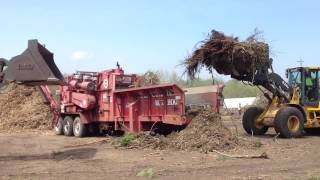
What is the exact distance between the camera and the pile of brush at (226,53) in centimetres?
1820

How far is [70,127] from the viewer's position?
78.5 ft

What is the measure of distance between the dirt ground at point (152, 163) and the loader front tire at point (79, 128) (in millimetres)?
5297

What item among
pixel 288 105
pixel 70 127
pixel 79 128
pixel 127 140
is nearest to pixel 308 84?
pixel 288 105

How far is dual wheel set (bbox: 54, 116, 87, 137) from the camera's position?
2288 centimetres

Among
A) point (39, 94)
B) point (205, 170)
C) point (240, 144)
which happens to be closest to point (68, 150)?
point (240, 144)

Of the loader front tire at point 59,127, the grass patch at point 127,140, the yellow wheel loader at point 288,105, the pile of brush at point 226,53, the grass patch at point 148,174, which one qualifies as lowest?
the grass patch at point 148,174

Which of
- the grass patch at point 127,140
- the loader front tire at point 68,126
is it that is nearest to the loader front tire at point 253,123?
the grass patch at point 127,140

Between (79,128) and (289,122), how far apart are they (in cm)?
866

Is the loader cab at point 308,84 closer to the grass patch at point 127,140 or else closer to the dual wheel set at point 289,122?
the dual wheel set at point 289,122

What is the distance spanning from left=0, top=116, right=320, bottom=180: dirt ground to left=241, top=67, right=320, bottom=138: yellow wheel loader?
272 centimetres

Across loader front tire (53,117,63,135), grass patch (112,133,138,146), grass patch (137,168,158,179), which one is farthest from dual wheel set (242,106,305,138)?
loader front tire (53,117,63,135)

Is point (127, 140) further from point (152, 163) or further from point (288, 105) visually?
point (288, 105)

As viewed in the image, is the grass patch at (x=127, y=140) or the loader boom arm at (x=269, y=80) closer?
the grass patch at (x=127, y=140)

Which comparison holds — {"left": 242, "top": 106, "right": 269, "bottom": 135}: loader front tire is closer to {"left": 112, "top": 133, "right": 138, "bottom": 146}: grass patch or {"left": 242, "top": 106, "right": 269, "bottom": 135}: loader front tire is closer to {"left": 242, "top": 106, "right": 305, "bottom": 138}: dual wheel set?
{"left": 242, "top": 106, "right": 305, "bottom": 138}: dual wheel set
